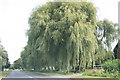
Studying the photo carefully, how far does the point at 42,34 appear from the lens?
22.8 m

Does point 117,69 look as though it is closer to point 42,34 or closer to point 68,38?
point 68,38

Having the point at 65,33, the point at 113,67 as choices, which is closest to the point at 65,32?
the point at 65,33

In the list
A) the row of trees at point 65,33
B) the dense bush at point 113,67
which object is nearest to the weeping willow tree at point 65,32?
the row of trees at point 65,33

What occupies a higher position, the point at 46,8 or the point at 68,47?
the point at 46,8

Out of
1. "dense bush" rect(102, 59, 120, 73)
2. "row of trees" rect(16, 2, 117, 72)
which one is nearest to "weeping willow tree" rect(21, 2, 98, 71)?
"row of trees" rect(16, 2, 117, 72)

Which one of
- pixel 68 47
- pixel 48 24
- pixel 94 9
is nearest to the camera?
pixel 68 47

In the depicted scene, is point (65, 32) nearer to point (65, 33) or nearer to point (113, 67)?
point (65, 33)

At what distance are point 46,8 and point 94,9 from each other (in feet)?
16.1

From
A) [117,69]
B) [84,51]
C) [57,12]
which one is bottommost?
[117,69]

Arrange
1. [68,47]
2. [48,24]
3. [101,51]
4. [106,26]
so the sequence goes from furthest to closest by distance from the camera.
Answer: [106,26] < [101,51] < [48,24] < [68,47]

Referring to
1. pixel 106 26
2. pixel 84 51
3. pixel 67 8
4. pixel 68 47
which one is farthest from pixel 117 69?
pixel 106 26

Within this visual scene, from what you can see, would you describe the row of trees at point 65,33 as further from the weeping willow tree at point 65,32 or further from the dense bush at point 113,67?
the dense bush at point 113,67

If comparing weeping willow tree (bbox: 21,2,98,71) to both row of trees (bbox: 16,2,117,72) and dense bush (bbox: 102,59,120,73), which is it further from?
dense bush (bbox: 102,59,120,73)

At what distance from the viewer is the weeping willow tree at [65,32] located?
2036 cm
